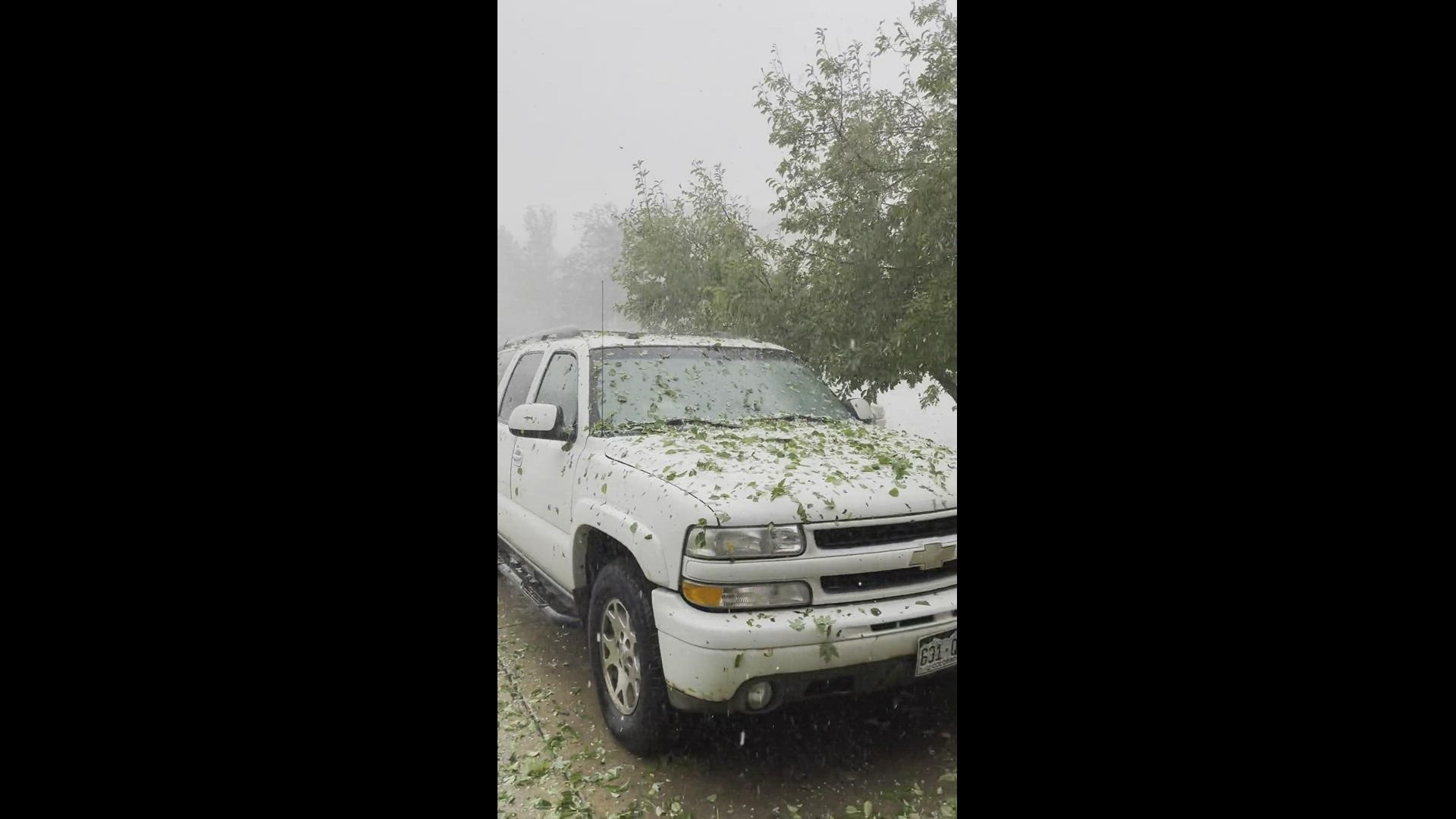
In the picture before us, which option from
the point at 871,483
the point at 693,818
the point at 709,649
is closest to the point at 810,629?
the point at 709,649

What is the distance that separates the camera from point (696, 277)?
8.75 feet

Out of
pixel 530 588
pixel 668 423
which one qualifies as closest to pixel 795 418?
pixel 668 423

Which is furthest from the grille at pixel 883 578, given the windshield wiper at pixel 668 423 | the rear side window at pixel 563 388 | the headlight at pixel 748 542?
the rear side window at pixel 563 388

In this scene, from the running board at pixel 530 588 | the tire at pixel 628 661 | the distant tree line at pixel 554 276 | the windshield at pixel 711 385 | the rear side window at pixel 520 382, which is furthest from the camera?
the rear side window at pixel 520 382

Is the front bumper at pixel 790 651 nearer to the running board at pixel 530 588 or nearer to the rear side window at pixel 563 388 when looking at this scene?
the running board at pixel 530 588

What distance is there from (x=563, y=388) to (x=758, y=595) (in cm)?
149

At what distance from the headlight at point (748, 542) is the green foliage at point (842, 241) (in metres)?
0.74

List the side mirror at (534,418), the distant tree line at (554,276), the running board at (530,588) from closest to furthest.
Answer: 1. the distant tree line at (554,276)
2. the side mirror at (534,418)
3. the running board at (530,588)

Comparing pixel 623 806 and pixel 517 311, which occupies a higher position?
pixel 517 311

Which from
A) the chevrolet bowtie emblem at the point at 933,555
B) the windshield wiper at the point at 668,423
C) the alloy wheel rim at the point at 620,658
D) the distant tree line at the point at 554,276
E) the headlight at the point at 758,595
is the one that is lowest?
the alloy wheel rim at the point at 620,658

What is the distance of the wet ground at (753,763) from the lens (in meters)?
1.96

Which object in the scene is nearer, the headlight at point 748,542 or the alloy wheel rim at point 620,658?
the headlight at point 748,542
